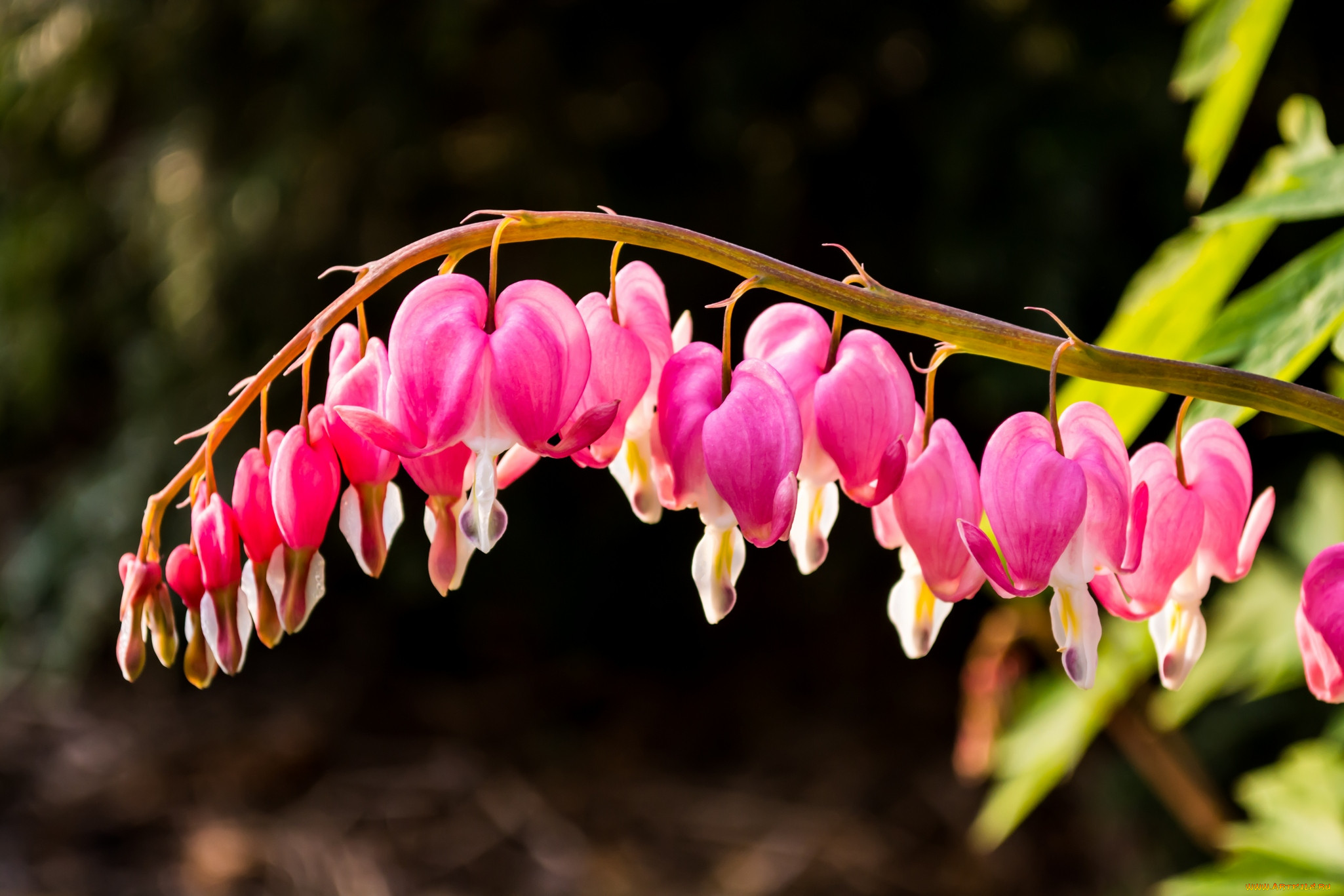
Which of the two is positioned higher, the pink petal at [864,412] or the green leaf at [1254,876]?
the pink petal at [864,412]

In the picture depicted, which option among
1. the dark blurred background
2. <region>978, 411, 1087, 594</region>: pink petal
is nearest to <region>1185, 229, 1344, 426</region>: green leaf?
<region>978, 411, 1087, 594</region>: pink petal

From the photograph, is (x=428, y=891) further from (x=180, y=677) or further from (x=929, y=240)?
(x=929, y=240)

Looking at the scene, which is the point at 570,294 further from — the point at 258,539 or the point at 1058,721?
the point at 258,539

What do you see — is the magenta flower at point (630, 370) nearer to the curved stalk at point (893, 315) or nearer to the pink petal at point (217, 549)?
the curved stalk at point (893, 315)

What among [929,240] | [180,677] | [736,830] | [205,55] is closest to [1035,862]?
[736,830]

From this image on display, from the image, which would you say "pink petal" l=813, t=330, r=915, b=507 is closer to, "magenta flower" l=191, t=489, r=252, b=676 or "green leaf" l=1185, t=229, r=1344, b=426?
"green leaf" l=1185, t=229, r=1344, b=426

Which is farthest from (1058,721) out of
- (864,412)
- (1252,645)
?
(864,412)

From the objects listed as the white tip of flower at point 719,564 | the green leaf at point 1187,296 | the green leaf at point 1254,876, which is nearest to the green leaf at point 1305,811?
the green leaf at point 1254,876
